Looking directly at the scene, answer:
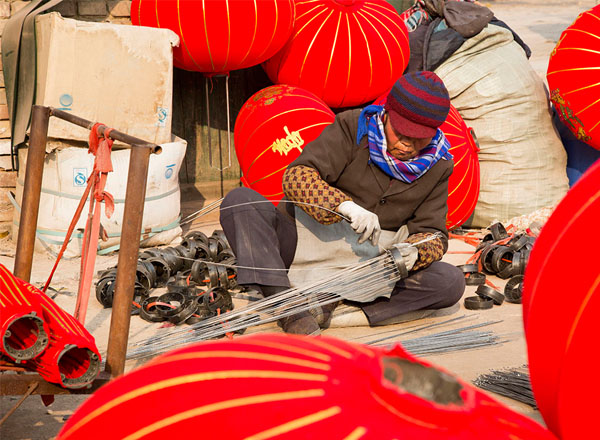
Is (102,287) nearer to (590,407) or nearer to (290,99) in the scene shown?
(290,99)

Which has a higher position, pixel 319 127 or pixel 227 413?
pixel 227 413

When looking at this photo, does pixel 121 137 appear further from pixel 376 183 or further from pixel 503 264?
pixel 503 264

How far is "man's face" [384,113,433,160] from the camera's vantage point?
2.91 meters

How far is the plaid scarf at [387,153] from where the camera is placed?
298 centimetres

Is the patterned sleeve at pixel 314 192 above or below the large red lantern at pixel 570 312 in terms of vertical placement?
below

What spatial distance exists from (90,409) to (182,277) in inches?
118

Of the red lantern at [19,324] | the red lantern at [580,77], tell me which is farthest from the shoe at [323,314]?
the red lantern at [580,77]

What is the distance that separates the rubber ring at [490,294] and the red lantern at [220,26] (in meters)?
1.93

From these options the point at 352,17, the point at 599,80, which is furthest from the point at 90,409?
the point at 599,80

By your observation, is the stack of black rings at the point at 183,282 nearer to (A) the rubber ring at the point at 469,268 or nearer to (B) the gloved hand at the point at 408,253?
(B) the gloved hand at the point at 408,253

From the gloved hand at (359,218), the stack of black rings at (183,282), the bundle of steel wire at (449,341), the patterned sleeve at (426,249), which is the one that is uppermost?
the gloved hand at (359,218)

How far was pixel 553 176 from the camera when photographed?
5.10 m

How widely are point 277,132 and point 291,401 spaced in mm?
3657

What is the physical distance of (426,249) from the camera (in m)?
3.09
